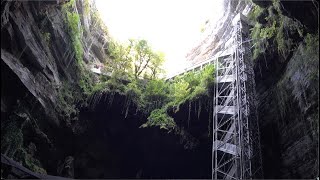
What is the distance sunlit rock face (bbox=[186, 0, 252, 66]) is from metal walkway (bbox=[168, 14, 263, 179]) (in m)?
3.88

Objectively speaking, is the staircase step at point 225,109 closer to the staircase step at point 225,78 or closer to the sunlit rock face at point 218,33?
the staircase step at point 225,78

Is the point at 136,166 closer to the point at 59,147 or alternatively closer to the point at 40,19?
the point at 59,147

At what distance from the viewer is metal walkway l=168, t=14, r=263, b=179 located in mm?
15480

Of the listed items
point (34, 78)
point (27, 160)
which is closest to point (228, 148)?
point (27, 160)

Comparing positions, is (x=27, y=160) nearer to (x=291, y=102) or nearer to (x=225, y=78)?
(x=225, y=78)

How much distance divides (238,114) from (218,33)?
1313 centimetres

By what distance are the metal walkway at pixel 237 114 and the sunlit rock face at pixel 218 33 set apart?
3.88 metres

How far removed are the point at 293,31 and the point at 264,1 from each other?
2063 mm

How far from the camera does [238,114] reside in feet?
53.9

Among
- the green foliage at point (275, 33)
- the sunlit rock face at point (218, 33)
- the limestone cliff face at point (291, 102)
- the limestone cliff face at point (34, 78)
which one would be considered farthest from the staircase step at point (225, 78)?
the limestone cliff face at point (34, 78)

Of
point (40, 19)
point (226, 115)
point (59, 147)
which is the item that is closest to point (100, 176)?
point (59, 147)

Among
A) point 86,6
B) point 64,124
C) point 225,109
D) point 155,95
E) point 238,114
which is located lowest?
point 64,124

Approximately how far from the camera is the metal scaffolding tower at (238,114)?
1548 centimetres

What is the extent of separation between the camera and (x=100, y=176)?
66.4 ft
